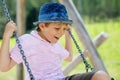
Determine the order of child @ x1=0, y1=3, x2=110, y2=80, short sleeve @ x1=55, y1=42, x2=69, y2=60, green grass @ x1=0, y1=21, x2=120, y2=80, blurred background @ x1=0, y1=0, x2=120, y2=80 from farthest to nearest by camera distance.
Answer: blurred background @ x1=0, y1=0, x2=120, y2=80 < green grass @ x1=0, y1=21, x2=120, y2=80 < short sleeve @ x1=55, y1=42, x2=69, y2=60 < child @ x1=0, y1=3, x2=110, y2=80

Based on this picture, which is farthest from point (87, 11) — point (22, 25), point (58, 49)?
point (58, 49)

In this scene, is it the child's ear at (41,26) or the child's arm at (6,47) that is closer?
the child's arm at (6,47)

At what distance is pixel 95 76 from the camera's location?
292cm

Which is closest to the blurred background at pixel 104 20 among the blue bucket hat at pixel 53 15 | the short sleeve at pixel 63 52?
the short sleeve at pixel 63 52

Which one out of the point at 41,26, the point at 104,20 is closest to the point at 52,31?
the point at 41,26

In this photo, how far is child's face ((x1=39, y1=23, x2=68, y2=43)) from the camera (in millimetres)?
3088

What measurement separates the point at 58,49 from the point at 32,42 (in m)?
0.25

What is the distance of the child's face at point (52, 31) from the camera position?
3.09 metres

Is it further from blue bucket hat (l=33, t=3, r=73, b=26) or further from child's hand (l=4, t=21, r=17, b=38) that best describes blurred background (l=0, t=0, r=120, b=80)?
child's hand (l=4, t=21, r=17, b=38)

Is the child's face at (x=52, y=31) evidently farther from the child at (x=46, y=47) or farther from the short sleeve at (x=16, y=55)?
the short sleeve at (x=16, y=55)

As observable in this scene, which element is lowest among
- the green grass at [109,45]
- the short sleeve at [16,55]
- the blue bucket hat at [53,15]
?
the green grass at [109,45]

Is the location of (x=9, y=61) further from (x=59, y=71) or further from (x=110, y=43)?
(x=110, y=43)

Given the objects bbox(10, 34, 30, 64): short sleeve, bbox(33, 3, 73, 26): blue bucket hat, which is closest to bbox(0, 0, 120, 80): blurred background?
bbox(33, 3, 73, 26): blue bucket hat

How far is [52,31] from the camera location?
3.09 meters
